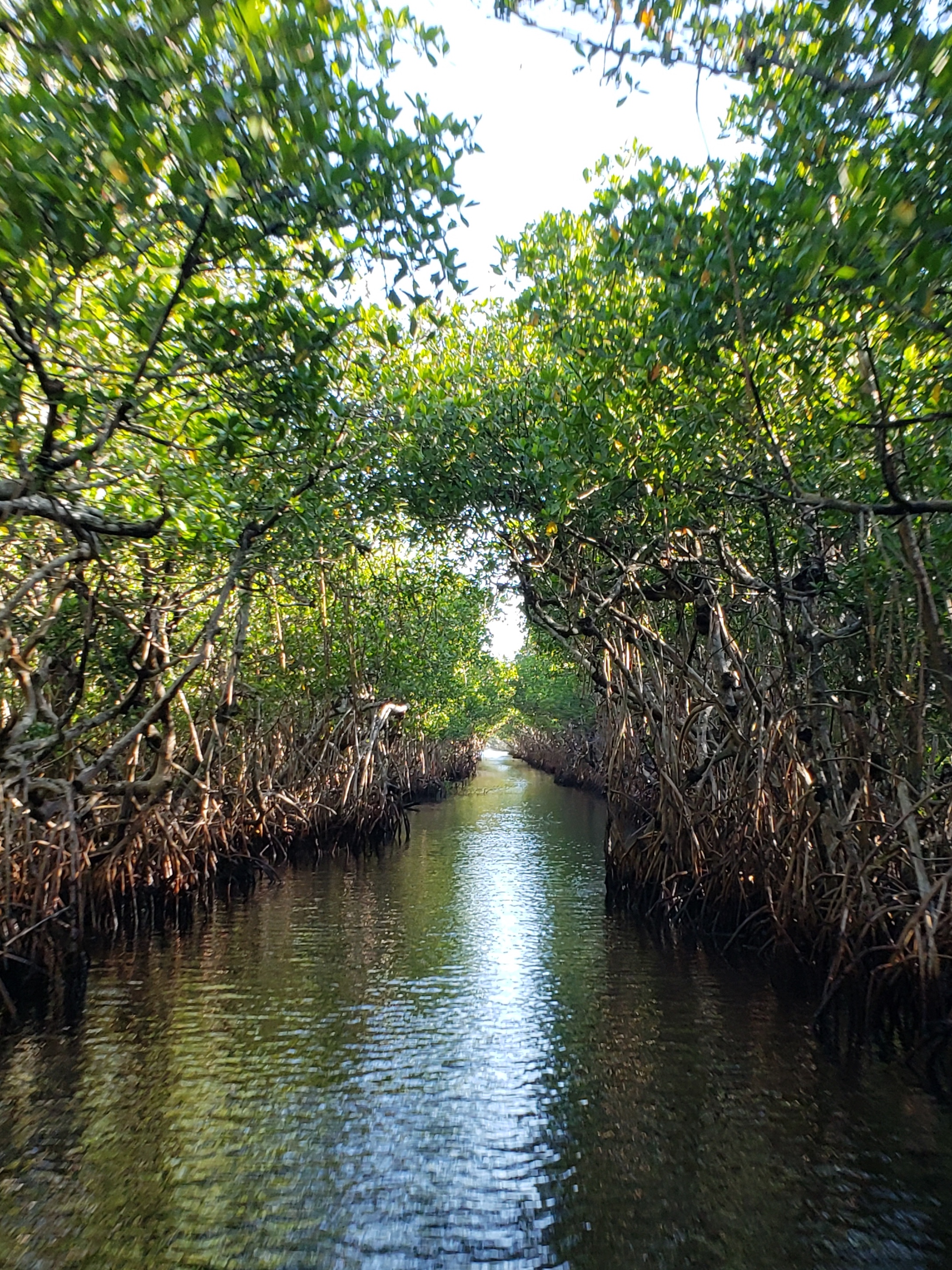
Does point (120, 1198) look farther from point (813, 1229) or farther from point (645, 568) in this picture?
point (645, 568)

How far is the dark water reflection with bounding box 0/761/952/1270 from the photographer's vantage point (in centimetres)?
372

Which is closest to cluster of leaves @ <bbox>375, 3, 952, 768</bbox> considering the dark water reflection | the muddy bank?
the dark water reflection

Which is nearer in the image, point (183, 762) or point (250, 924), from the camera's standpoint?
point (250, 924)

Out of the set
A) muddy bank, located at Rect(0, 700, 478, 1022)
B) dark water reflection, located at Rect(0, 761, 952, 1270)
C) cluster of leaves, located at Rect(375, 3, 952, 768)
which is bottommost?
dark water reflection, located at Rect(0, 761, 952, 1270)

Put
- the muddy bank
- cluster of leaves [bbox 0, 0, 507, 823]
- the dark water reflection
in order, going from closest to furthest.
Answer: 1. cluster of leaves [bbox 0, 0, 507, 823]
2. the dark water reflection
3. the muddy bank

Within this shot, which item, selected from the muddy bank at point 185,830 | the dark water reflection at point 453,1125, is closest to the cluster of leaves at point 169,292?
the muddy bank at point 185,830

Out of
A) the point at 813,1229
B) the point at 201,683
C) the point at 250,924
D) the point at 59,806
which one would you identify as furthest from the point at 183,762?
the point at 813,1229

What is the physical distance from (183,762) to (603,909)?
5.67m

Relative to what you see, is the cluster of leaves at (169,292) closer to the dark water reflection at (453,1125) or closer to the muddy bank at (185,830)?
the muddy bank at (185,830)

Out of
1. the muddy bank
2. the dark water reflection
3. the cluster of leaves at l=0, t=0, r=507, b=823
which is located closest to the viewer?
the cluster of leaves at l=0, t=0, r=507, b=823

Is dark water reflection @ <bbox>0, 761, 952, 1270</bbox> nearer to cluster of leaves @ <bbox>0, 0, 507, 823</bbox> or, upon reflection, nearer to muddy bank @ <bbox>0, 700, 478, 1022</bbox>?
muddy bank @ <bbox>0, 700, 478, 1022</bbox>

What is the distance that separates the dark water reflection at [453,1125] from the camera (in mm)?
3723

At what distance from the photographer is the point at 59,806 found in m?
7.37

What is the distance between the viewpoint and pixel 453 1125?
15.8 feet
